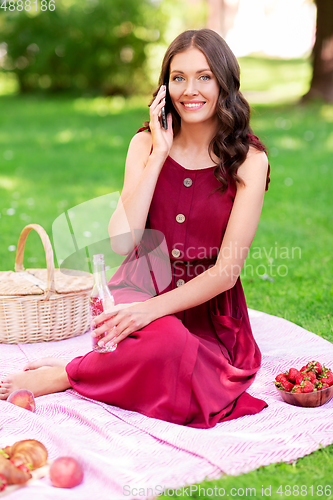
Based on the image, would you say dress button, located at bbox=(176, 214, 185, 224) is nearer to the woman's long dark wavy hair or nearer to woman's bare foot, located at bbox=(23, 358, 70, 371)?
the woman's long dark wavy hair

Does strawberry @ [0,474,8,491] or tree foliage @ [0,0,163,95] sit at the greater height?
tree foliage @ [0,0,163,95]

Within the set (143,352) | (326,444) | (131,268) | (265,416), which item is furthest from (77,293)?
(326,444)

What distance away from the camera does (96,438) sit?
105 inches

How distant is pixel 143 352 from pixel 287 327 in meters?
1.49

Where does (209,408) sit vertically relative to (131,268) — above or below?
below

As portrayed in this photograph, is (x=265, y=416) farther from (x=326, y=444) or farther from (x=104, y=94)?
(x=104, y=94)

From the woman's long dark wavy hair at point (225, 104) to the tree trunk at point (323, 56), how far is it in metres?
10.5

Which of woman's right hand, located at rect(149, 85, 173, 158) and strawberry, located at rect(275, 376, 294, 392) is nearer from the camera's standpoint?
strawberry, located at rect(275, 376, 294, 392)

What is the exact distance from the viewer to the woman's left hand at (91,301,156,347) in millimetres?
2801

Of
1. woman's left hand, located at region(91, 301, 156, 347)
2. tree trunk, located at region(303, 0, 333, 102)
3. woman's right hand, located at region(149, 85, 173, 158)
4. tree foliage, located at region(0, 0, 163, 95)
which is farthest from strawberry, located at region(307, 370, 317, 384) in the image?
tree foliage, located at region(0, 0, 163, 95)

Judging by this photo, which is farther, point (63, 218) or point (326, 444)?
point (63, 218)

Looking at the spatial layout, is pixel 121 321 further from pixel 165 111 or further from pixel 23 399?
pixel 165 111

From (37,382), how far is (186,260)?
1.02 m

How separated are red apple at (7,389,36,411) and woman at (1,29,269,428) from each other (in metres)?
0.10
